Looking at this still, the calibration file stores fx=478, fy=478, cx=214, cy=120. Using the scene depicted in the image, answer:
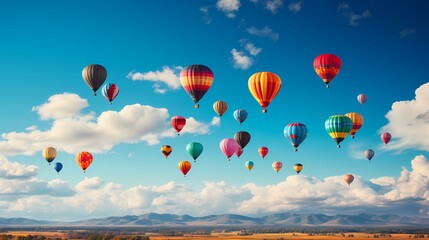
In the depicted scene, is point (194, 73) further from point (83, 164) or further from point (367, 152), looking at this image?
point (367, 152)

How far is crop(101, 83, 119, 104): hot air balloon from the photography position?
86.1m

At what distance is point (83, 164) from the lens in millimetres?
109312

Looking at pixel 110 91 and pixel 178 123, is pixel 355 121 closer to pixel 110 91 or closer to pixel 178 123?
pixel 178 123

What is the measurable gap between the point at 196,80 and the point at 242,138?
88.3 feet

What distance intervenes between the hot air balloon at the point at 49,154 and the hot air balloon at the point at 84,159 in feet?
23.1

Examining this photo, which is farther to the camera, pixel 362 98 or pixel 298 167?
pixel 298 167

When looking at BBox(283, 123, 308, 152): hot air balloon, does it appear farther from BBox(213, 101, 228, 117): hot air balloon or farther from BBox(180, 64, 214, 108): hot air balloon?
BBox(180, 64, 214, 108): hot air balloon

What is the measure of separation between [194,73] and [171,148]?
156 ft

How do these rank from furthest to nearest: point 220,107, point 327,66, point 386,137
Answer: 1. point 386,137
2. point 220,107
3. point 327,66

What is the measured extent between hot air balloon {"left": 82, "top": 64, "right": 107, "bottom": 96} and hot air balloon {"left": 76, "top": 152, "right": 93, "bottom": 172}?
3882 centimetres

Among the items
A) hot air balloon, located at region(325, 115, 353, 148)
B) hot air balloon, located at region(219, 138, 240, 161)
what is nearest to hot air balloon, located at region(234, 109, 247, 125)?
hot air balloon, located at region(219, 138, 240, 161)

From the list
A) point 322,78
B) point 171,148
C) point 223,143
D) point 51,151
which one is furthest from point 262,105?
point 51,151

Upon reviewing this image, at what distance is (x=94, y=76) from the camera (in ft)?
246

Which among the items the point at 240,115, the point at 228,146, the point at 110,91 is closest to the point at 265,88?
the point at 228,146
